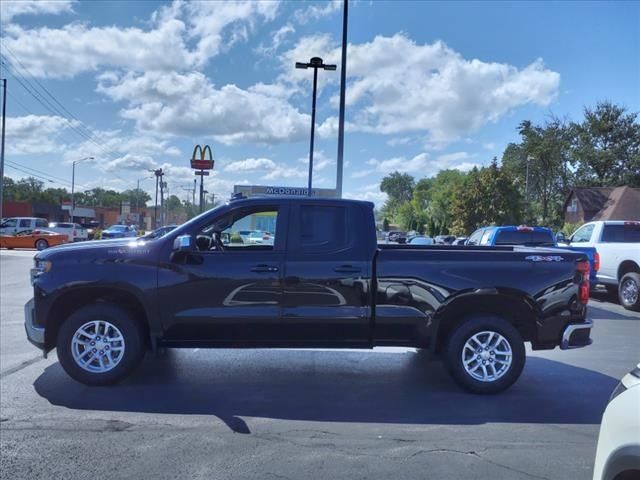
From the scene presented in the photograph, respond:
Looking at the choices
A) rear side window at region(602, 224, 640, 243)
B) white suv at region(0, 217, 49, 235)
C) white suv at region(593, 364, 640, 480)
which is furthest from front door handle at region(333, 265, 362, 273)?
white suv at region(0, 217, 49, 235)

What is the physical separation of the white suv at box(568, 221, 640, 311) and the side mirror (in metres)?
10.7

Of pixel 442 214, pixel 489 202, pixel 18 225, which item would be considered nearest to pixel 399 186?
pixel 442 214

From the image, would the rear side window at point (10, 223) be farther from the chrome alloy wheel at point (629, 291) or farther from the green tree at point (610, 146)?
the green tree at point (610, 146)

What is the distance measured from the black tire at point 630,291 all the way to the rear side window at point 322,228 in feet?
30.6

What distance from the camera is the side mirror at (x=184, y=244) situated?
553cm

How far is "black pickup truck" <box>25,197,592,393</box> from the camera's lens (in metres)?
5.67

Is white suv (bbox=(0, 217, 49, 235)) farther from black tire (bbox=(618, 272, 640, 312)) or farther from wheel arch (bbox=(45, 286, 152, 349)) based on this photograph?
black tire (bbox=(618, 272, 640, 312))

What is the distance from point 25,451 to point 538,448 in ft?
13.3

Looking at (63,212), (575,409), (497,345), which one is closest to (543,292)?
(497,345)

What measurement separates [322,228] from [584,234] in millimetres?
11169

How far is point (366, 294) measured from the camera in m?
5.70

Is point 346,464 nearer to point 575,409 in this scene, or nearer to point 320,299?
point 320,299

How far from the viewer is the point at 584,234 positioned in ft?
47.7

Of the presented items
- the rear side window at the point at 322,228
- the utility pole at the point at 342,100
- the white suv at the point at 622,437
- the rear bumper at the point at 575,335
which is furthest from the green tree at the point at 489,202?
the white suv at the point at 622,437
